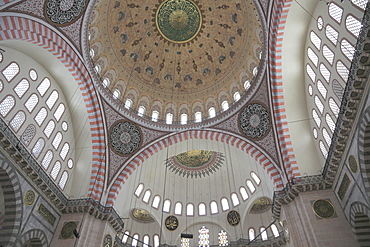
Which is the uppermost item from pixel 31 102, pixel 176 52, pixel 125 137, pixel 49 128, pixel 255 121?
pixel 176 52

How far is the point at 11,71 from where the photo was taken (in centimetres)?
938

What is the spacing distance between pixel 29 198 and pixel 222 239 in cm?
1049

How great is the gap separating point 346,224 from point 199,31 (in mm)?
11928

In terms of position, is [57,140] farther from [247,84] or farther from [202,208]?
[202,208]

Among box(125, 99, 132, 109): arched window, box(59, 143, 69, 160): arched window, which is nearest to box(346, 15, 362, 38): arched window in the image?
box(125, 99, 132, 109): arched window

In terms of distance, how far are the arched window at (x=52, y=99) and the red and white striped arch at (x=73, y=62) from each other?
3.49 ft

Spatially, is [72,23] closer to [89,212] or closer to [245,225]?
[89,212]

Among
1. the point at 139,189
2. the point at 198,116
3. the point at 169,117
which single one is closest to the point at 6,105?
the point at 169,117

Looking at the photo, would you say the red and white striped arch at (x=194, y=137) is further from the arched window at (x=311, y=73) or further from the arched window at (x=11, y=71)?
the arched window at (x=11, y=71)

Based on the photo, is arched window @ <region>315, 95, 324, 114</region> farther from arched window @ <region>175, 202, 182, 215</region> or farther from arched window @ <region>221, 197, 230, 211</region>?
arched window @ <region>175, 202, 182, 215</region>

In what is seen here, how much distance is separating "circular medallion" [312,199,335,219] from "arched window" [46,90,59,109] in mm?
10903

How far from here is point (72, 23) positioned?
10.5m

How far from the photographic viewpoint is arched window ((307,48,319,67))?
9780 mm

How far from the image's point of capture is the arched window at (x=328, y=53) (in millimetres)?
8688
